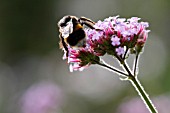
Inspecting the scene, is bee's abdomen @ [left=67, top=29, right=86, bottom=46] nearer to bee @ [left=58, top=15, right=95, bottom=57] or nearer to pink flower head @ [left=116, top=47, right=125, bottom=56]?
bee @ [left=58, top=15, right=95, bottom=57]

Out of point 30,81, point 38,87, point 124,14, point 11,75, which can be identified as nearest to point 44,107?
point 38,87

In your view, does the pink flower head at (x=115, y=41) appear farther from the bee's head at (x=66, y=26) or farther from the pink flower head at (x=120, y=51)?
the bee's head at (x=66, y=26)

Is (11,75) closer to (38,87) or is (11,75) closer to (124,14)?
(124,14)

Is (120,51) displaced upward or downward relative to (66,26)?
downward

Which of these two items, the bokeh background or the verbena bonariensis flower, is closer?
the verbena bonariensis flower

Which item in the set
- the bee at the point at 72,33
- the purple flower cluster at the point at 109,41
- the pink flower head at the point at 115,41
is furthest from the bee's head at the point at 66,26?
the pink flower head at the point at 115,41

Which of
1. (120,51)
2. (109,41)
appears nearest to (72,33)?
(109,41)

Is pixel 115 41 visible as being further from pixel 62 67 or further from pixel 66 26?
pixel 62 67

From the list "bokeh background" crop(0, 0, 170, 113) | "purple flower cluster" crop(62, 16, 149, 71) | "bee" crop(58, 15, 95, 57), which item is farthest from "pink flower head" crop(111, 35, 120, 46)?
"bokeh background" crop(0, 0, 170, 113)
